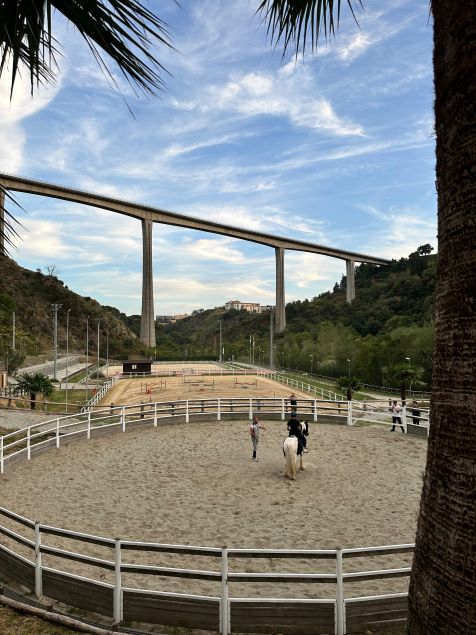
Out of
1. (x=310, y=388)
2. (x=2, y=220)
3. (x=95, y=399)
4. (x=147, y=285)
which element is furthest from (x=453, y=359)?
(x=147, y=285)

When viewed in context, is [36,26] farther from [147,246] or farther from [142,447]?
[147,246]

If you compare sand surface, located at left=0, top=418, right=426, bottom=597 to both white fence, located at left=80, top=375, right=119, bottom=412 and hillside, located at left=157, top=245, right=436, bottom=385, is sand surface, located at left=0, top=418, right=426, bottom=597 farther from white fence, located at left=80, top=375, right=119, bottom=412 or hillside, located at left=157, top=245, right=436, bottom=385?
hillside, located at left=157, top=245, right=436, bottom=385

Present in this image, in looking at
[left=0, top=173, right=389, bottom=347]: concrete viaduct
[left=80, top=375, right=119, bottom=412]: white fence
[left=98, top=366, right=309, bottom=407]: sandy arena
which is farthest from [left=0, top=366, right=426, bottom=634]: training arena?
[left=0, top=173, right=389, bottom=347]: concrete viaduct

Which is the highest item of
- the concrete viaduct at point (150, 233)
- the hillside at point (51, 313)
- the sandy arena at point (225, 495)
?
the concrete viaduct at point (150, 233)

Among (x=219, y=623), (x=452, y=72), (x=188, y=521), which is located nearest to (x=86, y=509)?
→ (x=188, y=521)

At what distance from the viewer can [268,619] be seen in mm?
5465

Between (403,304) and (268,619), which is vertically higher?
(403,304)

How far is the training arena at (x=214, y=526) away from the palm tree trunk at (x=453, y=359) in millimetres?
3126

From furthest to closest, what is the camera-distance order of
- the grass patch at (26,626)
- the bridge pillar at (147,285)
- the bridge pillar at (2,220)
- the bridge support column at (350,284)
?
the bridge support column at (350,284) → the bridge pillar at (147,285) → the grass patch at (26,626) → the bridge pillar at (2,220)

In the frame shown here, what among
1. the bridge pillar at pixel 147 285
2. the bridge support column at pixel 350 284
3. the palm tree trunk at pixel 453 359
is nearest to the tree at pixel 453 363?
the palm tree trunk at pixel 453 359

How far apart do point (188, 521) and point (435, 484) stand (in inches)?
307

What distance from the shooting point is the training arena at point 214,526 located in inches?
216

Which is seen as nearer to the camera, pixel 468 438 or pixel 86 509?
pixel 468 438

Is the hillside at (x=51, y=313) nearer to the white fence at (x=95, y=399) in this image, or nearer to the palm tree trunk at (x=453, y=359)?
the white fence at (x=95, y=399)
